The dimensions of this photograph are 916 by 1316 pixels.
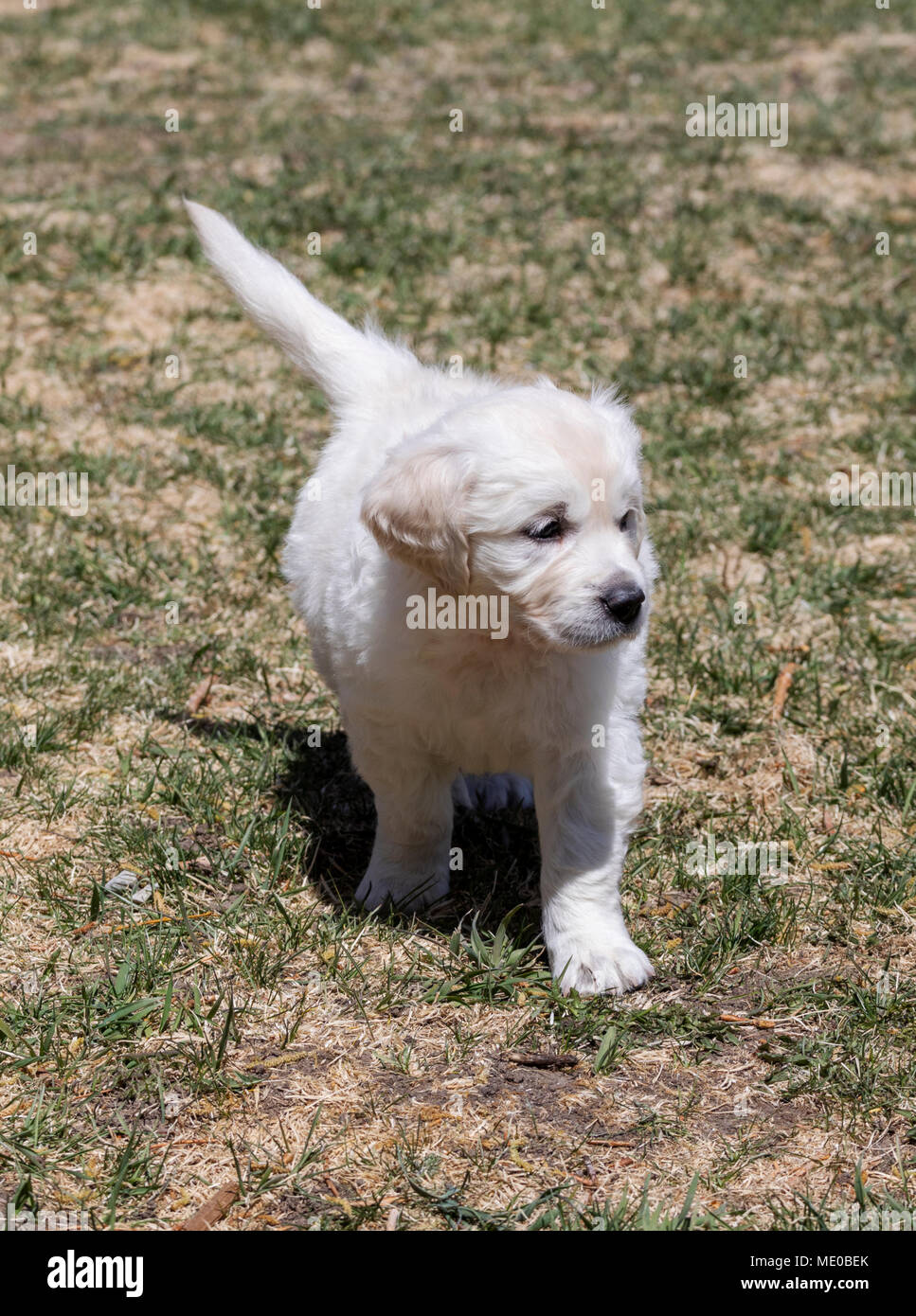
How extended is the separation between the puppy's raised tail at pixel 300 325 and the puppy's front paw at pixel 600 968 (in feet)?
5.00

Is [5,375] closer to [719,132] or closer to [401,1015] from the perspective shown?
[401,1015]

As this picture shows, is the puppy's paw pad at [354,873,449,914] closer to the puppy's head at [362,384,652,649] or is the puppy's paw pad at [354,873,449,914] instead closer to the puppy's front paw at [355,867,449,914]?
the puppy's front paw at [355,867,449,914]

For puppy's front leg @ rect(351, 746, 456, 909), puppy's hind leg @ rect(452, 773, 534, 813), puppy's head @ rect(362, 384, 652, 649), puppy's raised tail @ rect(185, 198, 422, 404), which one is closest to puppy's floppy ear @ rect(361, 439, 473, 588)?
puppy's head @ rect(362, 384, 652, 649)

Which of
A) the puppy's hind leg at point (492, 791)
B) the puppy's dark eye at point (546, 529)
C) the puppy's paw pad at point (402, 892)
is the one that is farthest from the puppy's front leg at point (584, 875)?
the puppy's hind leg at point (492, 791)

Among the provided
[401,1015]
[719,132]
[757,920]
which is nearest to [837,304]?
[719,132]

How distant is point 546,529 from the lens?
2.82 metres

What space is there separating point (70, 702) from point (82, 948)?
1.13m

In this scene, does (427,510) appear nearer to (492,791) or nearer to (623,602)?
(623,602)

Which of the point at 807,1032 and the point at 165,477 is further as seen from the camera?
the point at 165,477

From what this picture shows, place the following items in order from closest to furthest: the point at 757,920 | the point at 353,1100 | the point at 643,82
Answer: the point at 353,1100 < the point at 757,920 < the point at 643,82

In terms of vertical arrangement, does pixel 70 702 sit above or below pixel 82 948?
above

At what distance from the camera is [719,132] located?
8.42 meters

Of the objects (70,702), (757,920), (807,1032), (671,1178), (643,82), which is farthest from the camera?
(643,82)

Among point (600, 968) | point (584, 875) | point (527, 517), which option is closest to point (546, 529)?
point (527, 517)
